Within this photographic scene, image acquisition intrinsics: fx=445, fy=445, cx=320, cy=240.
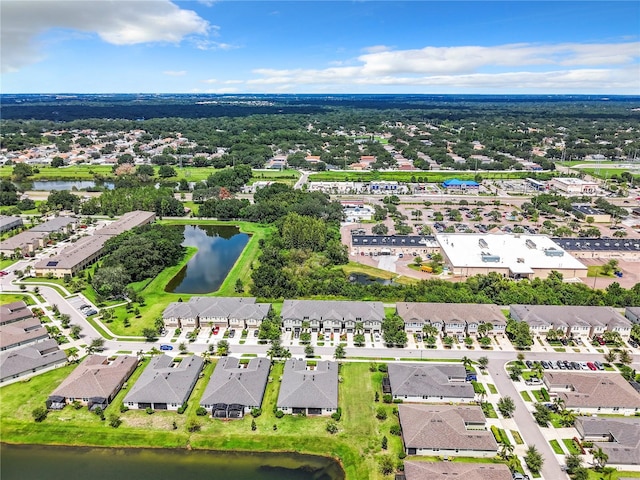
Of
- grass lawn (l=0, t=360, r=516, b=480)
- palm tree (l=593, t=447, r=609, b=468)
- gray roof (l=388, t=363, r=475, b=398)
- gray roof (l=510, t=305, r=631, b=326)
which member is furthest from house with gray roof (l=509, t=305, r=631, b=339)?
grass lawn (l=0, t=360, r=516, b=480)

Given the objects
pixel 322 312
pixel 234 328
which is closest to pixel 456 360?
pixel 322 312

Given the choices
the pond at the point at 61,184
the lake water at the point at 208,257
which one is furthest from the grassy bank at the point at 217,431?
the pond at the point at 61,184

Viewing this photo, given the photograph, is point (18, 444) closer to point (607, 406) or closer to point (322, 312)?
point (322, 312)

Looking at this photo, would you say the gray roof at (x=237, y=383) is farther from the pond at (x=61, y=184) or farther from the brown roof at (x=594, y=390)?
the pond at (x=61, y=184)

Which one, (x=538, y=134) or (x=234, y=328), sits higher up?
(x=538, y=134)

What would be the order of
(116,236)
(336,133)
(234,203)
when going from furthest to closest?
(336,133)
(234,203)
(116,236)

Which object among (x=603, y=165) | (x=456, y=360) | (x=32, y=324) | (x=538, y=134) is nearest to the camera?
(x=456, y=360)
